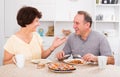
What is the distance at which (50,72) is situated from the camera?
73.9 inches

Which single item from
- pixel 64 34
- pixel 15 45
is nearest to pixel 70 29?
pixel 64 34

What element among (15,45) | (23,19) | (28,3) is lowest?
(15,45)

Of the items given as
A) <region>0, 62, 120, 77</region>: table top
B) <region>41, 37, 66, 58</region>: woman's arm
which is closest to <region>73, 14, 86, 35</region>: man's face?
<region>41, 37, 66, 58</region>: woman's arm

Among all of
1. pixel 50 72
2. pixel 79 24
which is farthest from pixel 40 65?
pixel 79 24

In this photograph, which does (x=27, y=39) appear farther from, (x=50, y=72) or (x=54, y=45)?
(x=50, y=72)

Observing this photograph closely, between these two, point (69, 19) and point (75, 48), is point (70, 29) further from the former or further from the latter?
point (75, 48)

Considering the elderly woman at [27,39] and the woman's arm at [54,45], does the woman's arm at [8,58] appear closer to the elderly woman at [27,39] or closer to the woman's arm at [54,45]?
the elderly woman at [27,39]

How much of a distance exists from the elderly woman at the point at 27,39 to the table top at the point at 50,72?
15.4 inches

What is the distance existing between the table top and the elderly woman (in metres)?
0.39

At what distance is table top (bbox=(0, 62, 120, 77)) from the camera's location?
181 centimetres

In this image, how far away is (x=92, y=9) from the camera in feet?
15.4

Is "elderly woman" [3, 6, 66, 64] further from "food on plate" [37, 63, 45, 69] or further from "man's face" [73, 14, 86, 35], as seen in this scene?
"food on plate" [37, 63, 45, 69]

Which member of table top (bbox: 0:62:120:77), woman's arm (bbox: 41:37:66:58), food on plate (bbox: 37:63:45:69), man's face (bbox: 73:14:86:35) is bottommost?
table top (bbox: 0:62:120:77)

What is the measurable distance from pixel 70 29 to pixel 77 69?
2833 mm
